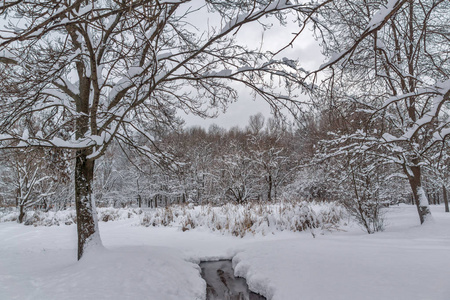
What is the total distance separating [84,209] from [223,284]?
2.75 metres

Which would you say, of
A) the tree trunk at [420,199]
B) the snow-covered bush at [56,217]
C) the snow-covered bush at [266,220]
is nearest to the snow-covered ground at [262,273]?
the snow-covered bush at [266,220]

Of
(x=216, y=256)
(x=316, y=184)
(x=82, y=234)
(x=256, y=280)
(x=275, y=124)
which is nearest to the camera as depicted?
(x=256, y=280)

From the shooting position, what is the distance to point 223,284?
4.56 m

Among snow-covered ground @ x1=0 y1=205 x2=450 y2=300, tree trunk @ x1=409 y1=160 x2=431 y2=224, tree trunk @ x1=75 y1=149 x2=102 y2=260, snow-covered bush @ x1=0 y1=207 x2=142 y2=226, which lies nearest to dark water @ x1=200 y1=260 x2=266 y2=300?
snow-covered ground @ x1=0 y1=205 x2=450 y2=300

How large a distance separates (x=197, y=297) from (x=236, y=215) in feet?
17.8

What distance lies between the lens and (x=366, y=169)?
729 cm

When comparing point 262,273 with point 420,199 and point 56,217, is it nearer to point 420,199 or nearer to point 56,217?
point 420,199

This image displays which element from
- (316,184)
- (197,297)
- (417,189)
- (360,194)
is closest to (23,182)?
(197,297)

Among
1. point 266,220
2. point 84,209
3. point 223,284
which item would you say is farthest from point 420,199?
point 84,209

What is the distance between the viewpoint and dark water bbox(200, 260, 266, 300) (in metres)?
4.04

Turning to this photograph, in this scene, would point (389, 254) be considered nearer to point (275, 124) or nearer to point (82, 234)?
point (275, 124)

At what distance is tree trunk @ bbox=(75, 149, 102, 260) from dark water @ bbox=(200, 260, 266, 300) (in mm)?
2101

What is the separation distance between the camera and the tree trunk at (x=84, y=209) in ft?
14.5

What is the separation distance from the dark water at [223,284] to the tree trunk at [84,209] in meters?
2.10
